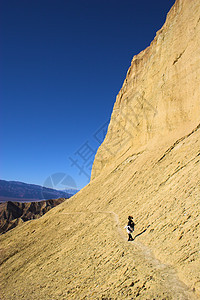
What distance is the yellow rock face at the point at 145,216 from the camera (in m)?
5.23

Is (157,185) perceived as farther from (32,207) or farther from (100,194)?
(32,207)

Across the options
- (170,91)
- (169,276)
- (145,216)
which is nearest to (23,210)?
(170,91)

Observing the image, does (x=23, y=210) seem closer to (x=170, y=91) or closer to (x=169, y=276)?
(x=170, y=91)

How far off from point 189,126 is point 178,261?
11.6 m

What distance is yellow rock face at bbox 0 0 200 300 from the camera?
523 centimetres

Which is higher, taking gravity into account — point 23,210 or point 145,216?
point 23,210

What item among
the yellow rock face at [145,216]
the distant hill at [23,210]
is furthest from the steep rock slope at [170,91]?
the distant hill at [23,210]

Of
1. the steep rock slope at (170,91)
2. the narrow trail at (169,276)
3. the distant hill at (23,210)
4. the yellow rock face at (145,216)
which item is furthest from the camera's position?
the distant hill at (23,210)

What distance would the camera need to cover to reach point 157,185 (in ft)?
37.9

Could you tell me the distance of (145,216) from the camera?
30.1ft

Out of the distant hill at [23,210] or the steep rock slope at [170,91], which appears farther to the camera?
the distant hill at [23,210]

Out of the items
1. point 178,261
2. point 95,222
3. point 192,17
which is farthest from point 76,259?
point 192,17

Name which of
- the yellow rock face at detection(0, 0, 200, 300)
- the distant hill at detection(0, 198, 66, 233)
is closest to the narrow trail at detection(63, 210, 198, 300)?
the yellow rock face at detection(0, 0, 200, 300)

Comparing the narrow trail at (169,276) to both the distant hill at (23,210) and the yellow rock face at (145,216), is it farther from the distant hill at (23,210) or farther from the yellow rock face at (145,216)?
the distant hill at (23,210)
